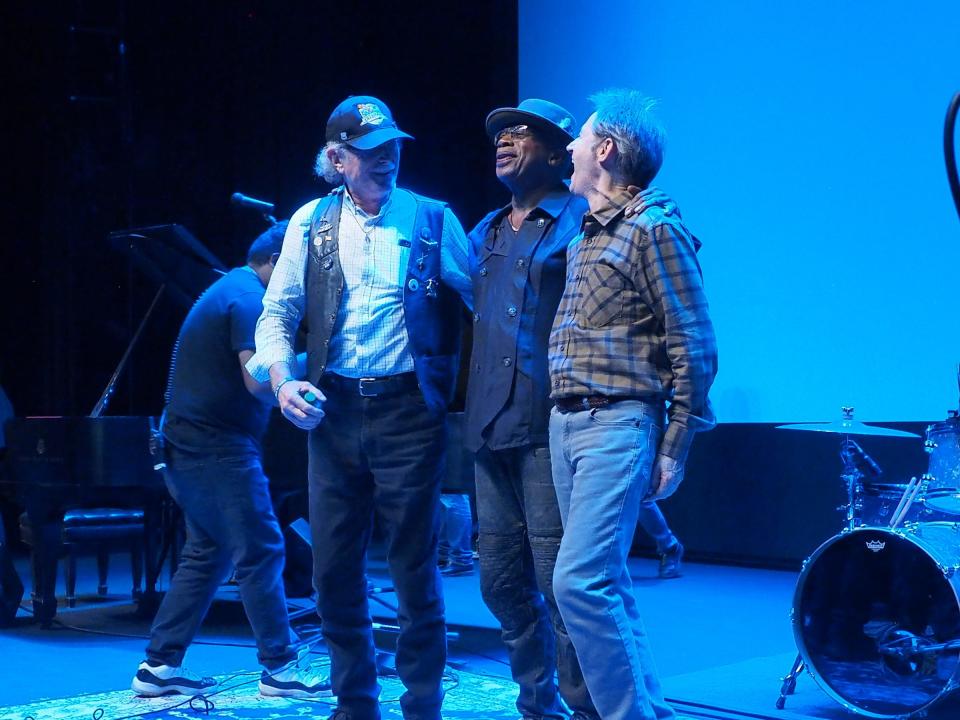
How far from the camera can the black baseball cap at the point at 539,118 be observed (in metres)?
3.13

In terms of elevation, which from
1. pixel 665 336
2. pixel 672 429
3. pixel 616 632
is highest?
pixel 665 336

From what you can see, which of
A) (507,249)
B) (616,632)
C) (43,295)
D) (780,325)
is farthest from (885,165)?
(43,295)

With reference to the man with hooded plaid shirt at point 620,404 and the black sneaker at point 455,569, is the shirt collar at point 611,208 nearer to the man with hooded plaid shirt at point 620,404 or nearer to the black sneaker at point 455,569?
the man with hooded plaid shirt at point 620,404

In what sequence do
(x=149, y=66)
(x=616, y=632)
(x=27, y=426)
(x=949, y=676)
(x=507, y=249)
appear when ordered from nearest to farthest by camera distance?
1. (x=616, y=632)
2. (x=507, y=249)
3. (x=949, y=676)
4. (x=27, y=426)
5. (x=149, y=66)

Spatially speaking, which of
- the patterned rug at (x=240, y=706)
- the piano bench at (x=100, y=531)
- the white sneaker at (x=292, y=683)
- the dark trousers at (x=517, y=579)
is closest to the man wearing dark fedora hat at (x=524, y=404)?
the dark trousers at (x=517, y=579)

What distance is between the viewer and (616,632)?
268 centimetres

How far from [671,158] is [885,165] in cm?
135

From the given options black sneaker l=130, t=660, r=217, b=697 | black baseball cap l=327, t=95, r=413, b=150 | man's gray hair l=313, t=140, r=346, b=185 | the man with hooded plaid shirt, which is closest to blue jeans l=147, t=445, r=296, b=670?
black sneaker l=130, t=660, r=217, b=697

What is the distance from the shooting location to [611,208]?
290 cm

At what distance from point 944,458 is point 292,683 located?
2.27 meters

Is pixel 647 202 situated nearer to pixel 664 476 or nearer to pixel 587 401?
pixel 587 401

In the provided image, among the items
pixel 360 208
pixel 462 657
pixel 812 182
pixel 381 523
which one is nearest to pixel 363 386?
pixel 381 523

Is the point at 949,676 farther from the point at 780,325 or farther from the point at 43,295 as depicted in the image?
the point at 43,295

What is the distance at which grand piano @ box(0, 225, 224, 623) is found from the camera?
5.34 metres
